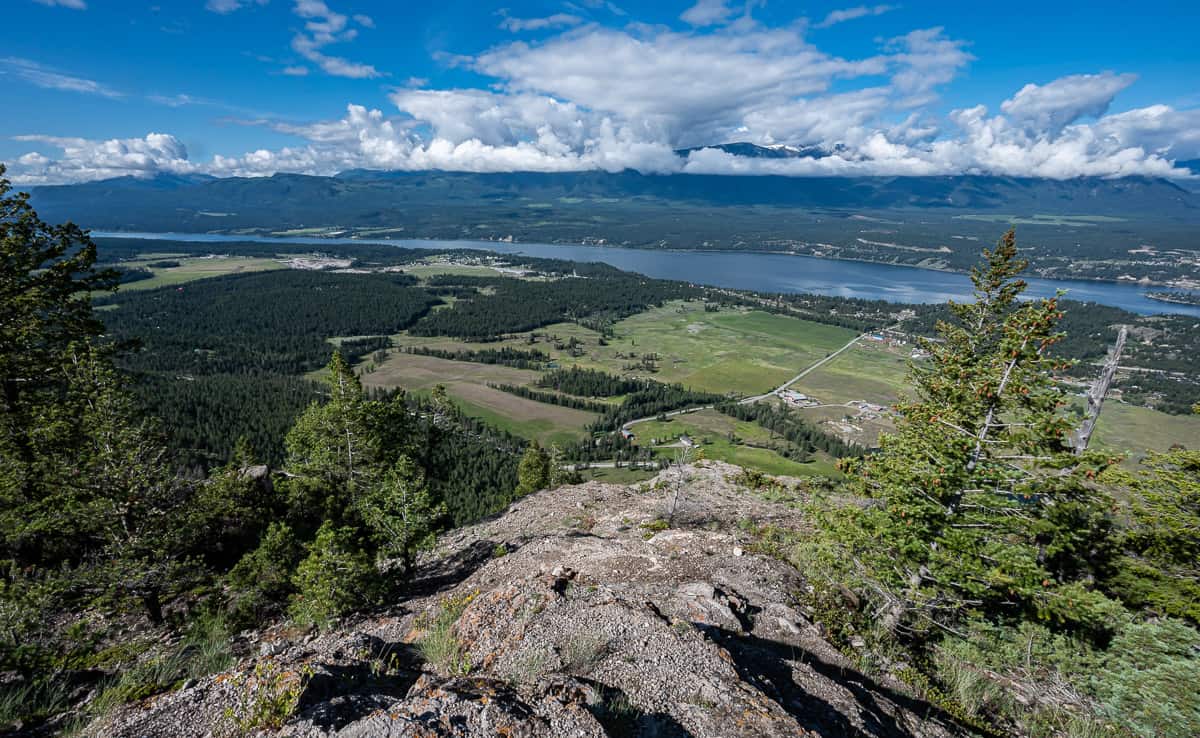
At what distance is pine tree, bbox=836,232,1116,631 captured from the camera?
1395 centimetres

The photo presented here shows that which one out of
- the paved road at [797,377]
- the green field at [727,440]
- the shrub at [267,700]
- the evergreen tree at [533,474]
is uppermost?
the shrub at [267,700]

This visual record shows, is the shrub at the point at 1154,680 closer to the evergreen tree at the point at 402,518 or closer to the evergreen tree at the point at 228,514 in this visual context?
the evergreen tree at the point at 402,518

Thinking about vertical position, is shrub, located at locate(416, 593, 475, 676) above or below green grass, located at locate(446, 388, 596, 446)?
above

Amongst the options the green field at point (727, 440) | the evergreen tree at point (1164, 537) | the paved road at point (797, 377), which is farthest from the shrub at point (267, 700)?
the paved road at point (797, 377)

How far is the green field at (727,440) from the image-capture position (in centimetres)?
10069

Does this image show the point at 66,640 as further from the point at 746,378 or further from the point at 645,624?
the point at 746,378

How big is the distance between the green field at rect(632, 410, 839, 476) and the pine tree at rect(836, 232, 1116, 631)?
82.5 meters

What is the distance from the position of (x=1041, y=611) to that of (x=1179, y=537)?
7545mm

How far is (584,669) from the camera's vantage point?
9.77 meters

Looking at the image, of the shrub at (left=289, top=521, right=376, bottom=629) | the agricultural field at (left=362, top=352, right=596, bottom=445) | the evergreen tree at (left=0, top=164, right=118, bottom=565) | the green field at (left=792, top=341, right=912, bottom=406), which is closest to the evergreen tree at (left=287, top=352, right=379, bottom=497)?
the evergreen tree at (left=0, top=164, right=118, bottom=565)

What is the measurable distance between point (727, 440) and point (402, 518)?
103240 mm

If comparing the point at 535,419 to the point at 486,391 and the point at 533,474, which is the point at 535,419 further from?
the point at 533,474

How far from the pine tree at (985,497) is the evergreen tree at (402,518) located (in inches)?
614

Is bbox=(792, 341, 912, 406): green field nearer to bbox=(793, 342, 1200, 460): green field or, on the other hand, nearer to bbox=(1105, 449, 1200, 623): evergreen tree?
bbox=(793, 342, 1200, 460): green field
